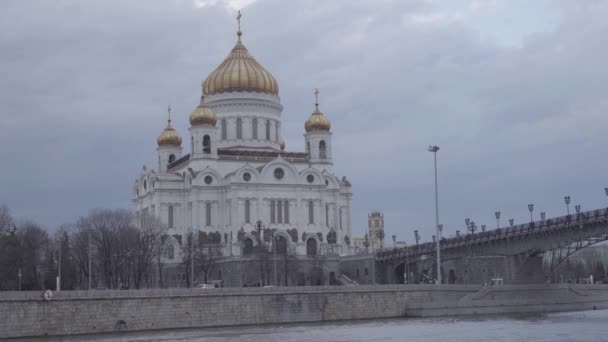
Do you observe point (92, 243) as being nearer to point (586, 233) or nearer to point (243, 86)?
point (243, 86)

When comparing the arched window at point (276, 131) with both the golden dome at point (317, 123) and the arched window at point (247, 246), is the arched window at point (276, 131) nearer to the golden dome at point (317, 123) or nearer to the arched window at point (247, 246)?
the golden dome at point (317, 123)

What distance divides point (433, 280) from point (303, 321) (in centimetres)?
4362

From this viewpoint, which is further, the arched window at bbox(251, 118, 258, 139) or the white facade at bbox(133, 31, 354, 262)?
the arched window at bbox(251, 118, 258, 139)

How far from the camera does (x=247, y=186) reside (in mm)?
105250

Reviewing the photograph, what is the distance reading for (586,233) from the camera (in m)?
68.8

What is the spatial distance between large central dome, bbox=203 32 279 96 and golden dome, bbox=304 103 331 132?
198 inches

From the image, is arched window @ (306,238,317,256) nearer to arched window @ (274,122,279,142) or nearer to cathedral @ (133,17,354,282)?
cathedral @ (133,17,354,282)

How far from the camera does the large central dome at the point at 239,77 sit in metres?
112

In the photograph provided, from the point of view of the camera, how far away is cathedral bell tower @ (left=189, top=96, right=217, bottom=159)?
351 ft

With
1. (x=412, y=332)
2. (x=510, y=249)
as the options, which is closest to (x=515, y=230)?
(x=510, y=249)

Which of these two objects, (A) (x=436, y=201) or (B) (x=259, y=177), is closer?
(A) (x=436, y=201)

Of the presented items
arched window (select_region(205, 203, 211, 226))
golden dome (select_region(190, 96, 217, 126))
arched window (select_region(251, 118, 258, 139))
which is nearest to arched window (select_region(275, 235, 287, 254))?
arched window (select_region(205, 203, 211, 226))

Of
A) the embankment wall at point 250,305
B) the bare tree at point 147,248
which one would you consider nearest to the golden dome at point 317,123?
the bare tree at point 147,248

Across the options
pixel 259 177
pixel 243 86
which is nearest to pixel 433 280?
pixel 259 177
